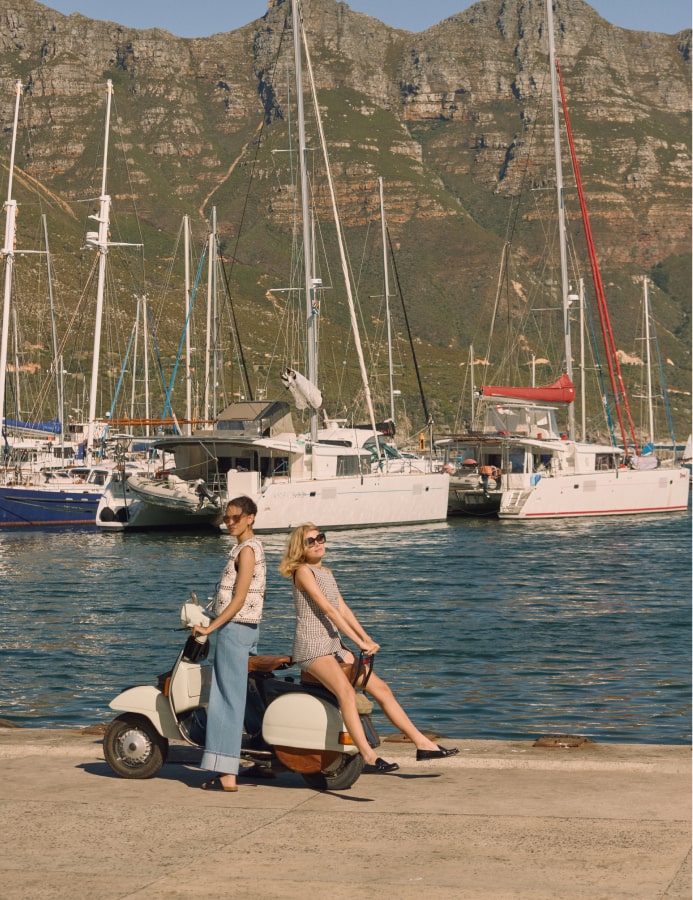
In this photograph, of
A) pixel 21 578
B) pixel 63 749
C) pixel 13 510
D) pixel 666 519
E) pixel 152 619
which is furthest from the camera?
pixel 666 519

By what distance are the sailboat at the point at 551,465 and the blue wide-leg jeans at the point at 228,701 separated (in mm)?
45778

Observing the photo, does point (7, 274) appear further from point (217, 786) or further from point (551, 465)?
point (217, 786)

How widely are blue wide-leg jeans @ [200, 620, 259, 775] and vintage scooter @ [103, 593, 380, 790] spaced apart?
195mm

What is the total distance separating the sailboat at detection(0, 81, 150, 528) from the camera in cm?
5256

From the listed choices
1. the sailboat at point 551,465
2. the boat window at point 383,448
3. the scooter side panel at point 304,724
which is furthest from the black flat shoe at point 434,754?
the sailboat at point 551,465

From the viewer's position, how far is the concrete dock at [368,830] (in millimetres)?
7168

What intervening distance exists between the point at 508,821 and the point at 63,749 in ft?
12.2

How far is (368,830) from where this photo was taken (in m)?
8.26

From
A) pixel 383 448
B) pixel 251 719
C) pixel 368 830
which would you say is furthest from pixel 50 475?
pixel 368 830

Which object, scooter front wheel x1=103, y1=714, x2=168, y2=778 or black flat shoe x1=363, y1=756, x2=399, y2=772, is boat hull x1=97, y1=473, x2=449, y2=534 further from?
black flat shoe x1=363, y1=756, x2=399, y2=772

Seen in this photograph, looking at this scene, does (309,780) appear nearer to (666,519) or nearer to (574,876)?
(574,876)

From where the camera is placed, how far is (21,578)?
3553 centimetres

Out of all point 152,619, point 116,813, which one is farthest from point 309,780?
point 152,619

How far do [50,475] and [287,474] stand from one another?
475 inches
